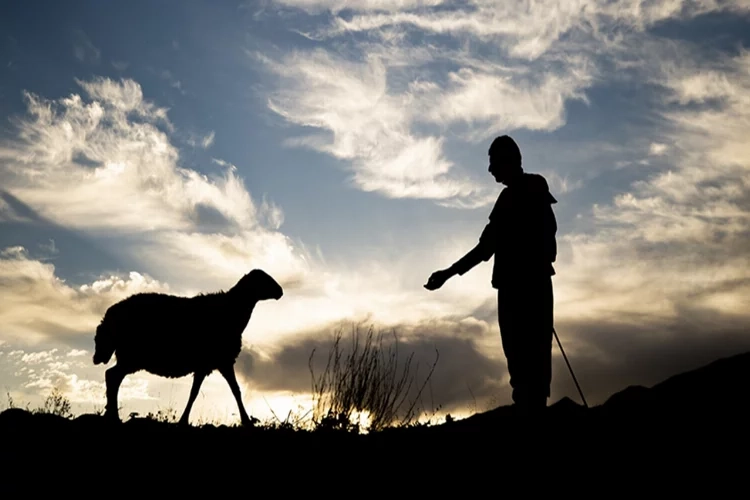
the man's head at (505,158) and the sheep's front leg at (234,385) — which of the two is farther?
the sheep's front leg at (234,385)

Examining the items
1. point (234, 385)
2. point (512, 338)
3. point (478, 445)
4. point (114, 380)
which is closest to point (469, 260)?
point (512, 338)

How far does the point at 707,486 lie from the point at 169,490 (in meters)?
4.26

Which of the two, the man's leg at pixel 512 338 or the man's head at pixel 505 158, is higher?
the man's head at pixel 505 158

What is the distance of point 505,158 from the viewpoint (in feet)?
20.0

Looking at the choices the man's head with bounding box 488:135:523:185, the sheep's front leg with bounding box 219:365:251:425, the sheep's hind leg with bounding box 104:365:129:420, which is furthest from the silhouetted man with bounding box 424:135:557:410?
the sheep's hind leg with bounding box 104:365:129:420

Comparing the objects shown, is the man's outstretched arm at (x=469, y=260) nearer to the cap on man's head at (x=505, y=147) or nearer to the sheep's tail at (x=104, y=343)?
the cap on man's head at (x=505, y=147)

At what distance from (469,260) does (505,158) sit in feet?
3.34

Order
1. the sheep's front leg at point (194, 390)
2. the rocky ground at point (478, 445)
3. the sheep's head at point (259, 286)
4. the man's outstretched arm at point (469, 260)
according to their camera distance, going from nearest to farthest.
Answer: the rocky ground at point (478, 445) < the man's outstretched arm at point (469, 260) < the sheep's front leg at point (194, 390) < the sheep's head at point (259, 286)

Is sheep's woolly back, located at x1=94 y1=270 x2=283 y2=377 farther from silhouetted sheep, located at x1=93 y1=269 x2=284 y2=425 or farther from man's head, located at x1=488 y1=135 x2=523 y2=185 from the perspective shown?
man's head, located at x1=488 y1=135 x2=523 y2=185

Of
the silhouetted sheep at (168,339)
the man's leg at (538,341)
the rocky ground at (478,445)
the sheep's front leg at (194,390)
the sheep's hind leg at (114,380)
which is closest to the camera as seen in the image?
the rocky ground at (478,445)

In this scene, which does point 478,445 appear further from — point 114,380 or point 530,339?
point 114,380

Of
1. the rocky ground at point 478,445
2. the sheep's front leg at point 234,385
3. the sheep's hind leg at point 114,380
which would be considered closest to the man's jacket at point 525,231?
the rocky ground at point 478,445

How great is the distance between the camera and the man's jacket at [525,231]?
19.7ft

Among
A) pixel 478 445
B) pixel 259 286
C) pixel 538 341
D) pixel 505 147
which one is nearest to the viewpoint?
pixel 538 341
